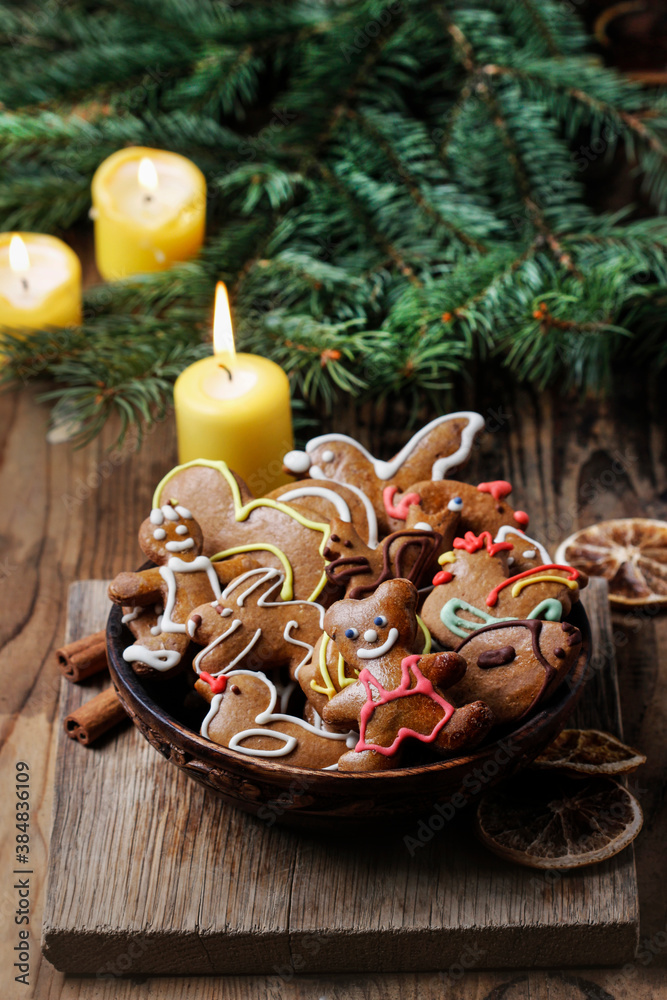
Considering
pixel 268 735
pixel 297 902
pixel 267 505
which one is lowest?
pixel 297 902

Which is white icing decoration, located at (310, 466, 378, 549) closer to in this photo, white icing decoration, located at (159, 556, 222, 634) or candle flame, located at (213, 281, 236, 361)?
white icing decoration, located at (159, 556, 222, 634)

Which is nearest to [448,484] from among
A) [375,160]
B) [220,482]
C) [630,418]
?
[220,482]

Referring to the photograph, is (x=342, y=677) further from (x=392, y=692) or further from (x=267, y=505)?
(x=267, y=505)

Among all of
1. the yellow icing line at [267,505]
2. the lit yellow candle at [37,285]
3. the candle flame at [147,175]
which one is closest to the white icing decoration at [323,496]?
the yellow icing line at [267,505]

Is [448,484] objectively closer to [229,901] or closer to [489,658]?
[489,658]

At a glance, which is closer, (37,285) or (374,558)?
(374,558)

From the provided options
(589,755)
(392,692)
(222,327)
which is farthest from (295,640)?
(222,327)

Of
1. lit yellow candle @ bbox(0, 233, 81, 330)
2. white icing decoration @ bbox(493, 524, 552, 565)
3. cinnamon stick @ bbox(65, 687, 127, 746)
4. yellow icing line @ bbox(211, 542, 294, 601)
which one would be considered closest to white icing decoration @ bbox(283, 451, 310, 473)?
yellow icing line @ bbox(211, 542, 294, 601)
